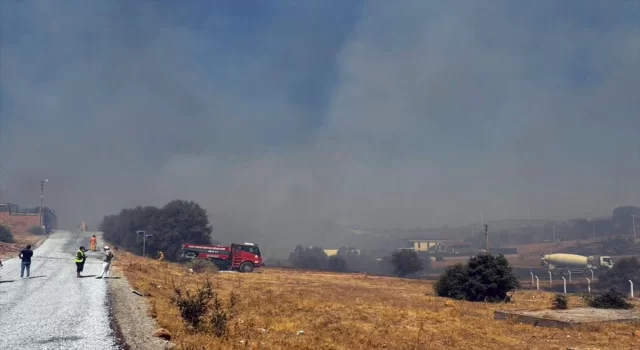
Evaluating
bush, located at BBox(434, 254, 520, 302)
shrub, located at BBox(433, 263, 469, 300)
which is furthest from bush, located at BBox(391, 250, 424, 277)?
bush, located at BBox(434, 254, 520, 302)

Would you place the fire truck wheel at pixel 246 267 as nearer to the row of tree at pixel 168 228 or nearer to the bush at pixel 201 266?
the bush at pixel 201 266

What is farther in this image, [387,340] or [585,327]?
[585,327]

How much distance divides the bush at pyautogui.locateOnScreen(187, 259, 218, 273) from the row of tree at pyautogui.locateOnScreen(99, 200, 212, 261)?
18054mm

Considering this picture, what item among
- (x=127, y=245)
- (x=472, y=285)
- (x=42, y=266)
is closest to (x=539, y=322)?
(x=472, y=285)

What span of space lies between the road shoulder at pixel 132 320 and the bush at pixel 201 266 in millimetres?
26427

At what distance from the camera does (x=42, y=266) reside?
32500 millimetres

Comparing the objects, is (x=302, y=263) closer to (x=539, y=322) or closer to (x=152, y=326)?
(x=539, y=322)

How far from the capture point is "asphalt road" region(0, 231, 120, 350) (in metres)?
11.0

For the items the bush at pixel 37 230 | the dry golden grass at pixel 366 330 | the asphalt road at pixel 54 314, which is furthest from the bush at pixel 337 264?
the asphalt road at pixel 54 314

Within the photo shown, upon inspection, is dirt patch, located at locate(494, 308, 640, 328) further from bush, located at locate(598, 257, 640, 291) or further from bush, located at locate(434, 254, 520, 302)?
bush, located at locate(598, 257, 640, 291)

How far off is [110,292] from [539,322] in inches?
693

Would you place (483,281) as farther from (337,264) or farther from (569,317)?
(337,264)

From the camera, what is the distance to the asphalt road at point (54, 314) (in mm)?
11000

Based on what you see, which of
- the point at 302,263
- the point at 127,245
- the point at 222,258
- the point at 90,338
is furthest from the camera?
the point at 302,263
